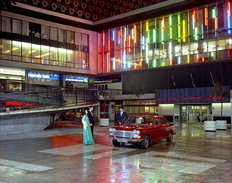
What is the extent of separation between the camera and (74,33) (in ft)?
156

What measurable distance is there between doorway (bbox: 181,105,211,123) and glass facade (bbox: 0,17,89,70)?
1908cm

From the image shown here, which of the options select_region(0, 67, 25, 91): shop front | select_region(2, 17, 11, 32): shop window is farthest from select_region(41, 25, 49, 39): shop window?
select_region(0, 67, 25, 91): shop front

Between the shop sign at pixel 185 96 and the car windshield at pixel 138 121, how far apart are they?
72.1 feet

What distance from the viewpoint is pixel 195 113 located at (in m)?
38.7

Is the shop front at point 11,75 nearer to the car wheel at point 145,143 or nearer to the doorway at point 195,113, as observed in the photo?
the doorway at point 195,113

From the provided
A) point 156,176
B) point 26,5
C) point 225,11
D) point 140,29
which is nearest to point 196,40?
point 225,11

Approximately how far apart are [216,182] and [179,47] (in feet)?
113

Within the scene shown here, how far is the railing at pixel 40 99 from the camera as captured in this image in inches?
779

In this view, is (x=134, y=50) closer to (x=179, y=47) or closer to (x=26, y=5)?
(x=179, y=47)

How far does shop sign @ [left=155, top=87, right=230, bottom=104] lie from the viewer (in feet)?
116

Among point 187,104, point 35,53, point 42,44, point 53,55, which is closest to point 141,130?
point 187,104

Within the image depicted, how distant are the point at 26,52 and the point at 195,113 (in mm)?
25873

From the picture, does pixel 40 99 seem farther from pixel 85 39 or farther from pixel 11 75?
pixel 85 39

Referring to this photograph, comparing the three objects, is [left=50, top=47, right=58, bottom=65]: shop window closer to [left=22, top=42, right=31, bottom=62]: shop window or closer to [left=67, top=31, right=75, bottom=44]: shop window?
[left=67, top=31, right=75, bottom=44]: shop window
